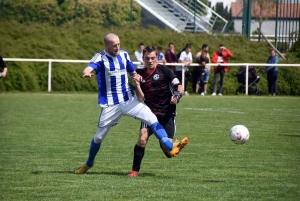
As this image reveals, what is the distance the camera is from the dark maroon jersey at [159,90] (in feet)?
27.4

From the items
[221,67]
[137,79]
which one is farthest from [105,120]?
[221,67]

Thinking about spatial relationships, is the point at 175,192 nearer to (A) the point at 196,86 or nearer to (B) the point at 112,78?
(B) the point at 112,78

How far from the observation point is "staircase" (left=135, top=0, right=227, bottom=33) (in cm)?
3203

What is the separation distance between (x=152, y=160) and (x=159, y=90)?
1312 millimetres

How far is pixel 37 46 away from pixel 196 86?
6540 millimetres

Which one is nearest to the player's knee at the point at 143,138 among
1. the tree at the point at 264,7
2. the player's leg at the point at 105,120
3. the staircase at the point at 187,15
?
the player's leg at the point at 105,120

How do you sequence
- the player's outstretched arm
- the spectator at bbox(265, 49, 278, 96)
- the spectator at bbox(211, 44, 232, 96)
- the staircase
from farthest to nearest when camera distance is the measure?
1. the staircase
2. the spectator at bbox(265, 49, 278, 96)
3. the spectator at bbox(211, 44, 232, 96)
4. the player's outstretched arm

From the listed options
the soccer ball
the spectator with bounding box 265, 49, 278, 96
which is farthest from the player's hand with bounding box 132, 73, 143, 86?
the spectator with bounding box 265, 49, 278, 96

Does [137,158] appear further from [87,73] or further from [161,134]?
[87,73]

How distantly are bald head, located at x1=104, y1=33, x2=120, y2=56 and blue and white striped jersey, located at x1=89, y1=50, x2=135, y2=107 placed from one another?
0.11 meters

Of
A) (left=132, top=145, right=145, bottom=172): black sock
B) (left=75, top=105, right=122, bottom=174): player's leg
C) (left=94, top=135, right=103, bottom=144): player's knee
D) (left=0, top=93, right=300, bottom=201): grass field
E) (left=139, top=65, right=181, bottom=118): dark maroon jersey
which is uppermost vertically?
(left=139, top=65, right=181, bottom=118): dark maroon jersey

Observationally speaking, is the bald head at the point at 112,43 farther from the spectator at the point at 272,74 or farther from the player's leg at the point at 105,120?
the spectator at the point at 272,74

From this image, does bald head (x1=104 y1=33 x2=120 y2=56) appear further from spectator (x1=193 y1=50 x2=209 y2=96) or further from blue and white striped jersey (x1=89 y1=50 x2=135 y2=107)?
spectator (x1=193 y1=50 x2=209 y2=96)

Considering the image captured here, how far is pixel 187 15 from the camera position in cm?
3241
